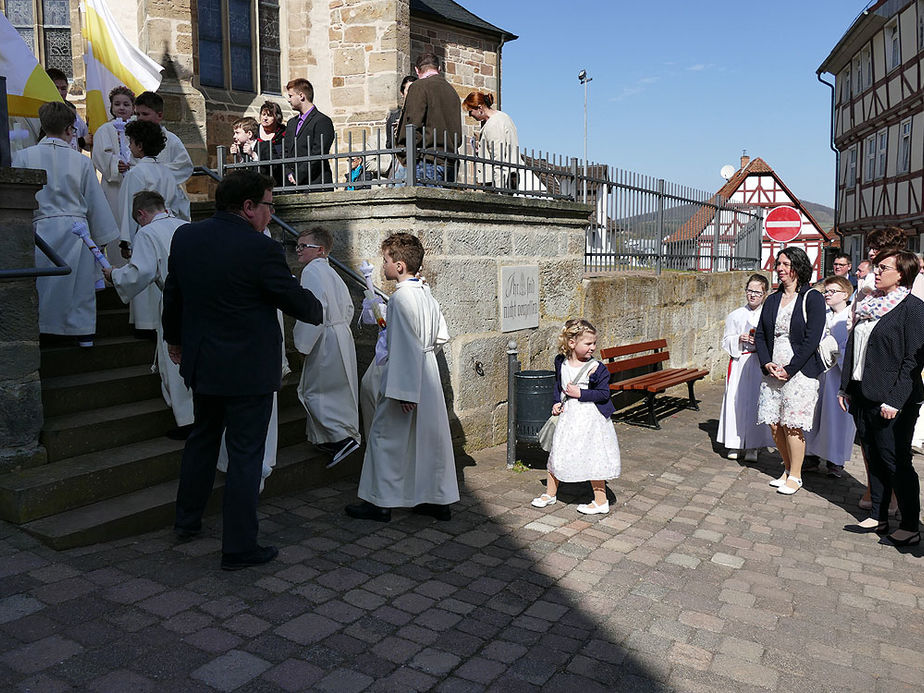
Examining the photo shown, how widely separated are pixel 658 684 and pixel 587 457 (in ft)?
7.18

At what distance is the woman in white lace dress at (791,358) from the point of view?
A: 6047mm

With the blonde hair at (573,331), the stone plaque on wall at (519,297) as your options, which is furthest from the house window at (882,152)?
the blonde hair at (573,331)

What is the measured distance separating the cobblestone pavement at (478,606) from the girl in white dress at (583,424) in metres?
0.29

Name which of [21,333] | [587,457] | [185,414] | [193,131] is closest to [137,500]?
[185,414]

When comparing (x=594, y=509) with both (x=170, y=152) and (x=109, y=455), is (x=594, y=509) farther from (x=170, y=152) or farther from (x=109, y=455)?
(x=170, y=152)

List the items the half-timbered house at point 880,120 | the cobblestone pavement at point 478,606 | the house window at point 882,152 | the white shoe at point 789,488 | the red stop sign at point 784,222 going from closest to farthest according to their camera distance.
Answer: the cobblestone pavement at point 478,606, the white shoe at point 789,488, the red stop sign at point 784,222, the half-timbered house at point 880,120, the house window at point 882,152

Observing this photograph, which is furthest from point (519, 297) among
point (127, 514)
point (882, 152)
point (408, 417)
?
point (882, 152)

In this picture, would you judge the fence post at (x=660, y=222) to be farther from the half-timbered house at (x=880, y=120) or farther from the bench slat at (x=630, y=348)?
the half-timbered house at (x=880, y=120)

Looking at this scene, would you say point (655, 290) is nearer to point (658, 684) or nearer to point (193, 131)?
point (193, 131)

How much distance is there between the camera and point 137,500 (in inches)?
182

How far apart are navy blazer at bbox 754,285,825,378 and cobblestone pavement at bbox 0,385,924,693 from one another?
1183mm

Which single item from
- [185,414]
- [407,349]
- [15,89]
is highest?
[15,89]

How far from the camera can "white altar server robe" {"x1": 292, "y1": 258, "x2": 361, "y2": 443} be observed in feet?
18.5

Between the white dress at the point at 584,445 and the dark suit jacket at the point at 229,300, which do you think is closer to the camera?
the dark suit jacket at the point at 229,300
